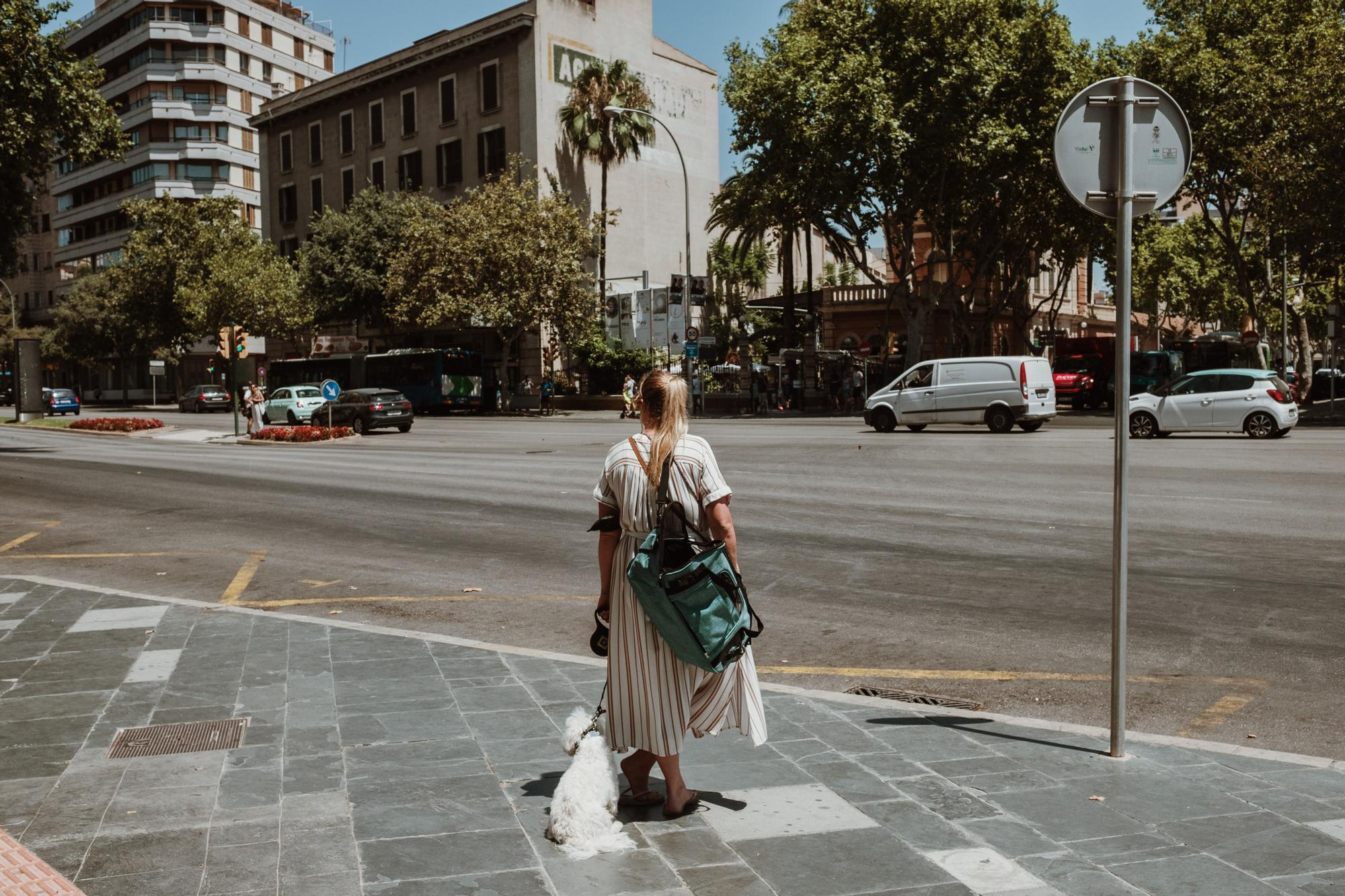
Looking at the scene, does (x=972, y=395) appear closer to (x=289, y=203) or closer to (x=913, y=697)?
(x=913, y=697)

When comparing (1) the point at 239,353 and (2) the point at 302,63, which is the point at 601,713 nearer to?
(1) the point at 239,353

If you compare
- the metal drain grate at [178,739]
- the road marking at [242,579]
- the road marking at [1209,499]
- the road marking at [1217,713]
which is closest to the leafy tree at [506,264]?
the road marking at [1209,499]

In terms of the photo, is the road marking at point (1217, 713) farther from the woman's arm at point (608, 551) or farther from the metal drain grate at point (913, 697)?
the woman's arm at point (608, 551)

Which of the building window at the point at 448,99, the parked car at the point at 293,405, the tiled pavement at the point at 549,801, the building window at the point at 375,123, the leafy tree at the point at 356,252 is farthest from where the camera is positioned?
the building window at the point at 375,123

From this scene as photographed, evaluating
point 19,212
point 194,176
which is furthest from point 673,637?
point 194,176

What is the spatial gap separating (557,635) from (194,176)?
78213mm

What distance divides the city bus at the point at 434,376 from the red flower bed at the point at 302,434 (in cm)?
1752

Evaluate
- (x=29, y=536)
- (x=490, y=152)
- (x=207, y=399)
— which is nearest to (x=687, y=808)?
(x=29, y=536)

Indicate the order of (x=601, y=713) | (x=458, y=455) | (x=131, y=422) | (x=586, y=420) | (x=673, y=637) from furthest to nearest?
1. (x=586, y=420)
2. (x=131, y=422)
3. (x=458, y=455)
4. (x=601, y=713)
5. (x=673, y=637)

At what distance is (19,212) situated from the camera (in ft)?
83.5

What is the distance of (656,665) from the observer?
391 centimetres

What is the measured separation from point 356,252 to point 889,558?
47595 millimetres

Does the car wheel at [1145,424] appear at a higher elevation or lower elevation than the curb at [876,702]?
higher

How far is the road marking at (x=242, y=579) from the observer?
862cm
